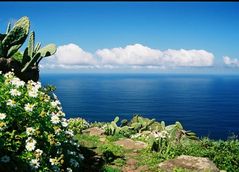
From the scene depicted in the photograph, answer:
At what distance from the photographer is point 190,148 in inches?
522

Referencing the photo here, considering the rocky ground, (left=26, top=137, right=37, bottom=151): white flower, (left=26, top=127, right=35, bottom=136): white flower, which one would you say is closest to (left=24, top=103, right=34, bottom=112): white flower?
(left=26, top=127, right=35, bottom=136): white flower

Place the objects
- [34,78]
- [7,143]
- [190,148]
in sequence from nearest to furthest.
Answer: [7,143] < [190,148] < [34,78]

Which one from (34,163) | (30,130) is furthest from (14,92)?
(34,163)

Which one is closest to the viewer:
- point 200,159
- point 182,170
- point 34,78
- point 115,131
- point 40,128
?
point 40,128

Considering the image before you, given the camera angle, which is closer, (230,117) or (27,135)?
(27,135)

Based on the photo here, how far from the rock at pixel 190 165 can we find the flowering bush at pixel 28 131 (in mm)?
3828

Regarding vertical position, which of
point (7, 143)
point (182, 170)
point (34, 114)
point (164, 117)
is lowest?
point (164, 117)

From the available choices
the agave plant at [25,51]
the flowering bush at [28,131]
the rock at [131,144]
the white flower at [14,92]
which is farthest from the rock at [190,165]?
the agave plant at [25,51]

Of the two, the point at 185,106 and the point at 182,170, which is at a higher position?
the point at 182,170

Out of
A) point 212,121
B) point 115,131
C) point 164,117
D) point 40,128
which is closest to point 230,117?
point 212,121

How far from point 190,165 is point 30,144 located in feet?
19.1

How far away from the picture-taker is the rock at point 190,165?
34.8ft

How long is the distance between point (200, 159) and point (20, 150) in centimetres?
631

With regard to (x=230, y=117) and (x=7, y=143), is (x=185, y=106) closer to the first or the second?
(x=230, y=117)
